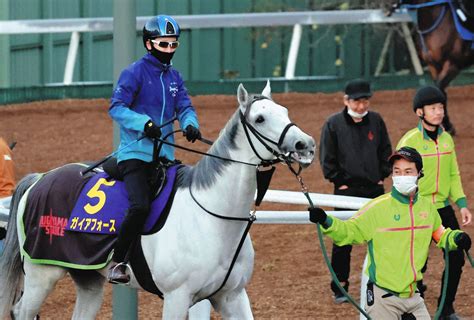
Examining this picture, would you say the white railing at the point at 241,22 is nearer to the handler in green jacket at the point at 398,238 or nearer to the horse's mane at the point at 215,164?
the horse's mane at the point at 215,164

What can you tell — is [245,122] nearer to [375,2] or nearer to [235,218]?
[235,218]

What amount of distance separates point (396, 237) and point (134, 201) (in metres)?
1.47

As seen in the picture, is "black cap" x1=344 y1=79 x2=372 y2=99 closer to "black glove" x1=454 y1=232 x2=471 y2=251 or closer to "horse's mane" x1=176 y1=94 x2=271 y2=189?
"horse's mane" x1=176 y1=94 x2=271 y2=189

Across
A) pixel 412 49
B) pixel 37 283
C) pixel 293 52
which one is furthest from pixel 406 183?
pixel 412 49

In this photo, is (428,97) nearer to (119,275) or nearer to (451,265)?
(451,265)

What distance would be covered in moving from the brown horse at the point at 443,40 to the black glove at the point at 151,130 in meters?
8.79

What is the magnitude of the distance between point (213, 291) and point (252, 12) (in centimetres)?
1218

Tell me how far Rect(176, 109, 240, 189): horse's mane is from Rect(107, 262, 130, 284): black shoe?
1.86 ft

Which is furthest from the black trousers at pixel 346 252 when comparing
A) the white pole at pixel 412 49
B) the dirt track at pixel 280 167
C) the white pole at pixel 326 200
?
the white pole at pixel 412 49

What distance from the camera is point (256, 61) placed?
2006 cm

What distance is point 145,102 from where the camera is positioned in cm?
805

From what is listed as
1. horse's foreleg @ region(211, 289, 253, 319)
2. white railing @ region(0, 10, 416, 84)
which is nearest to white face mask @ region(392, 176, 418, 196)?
horse's foreleg @ region(211, 289, 253, 319)

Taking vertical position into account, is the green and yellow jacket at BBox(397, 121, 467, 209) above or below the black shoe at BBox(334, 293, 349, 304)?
above

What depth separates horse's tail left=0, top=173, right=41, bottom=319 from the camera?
28.4 feet
